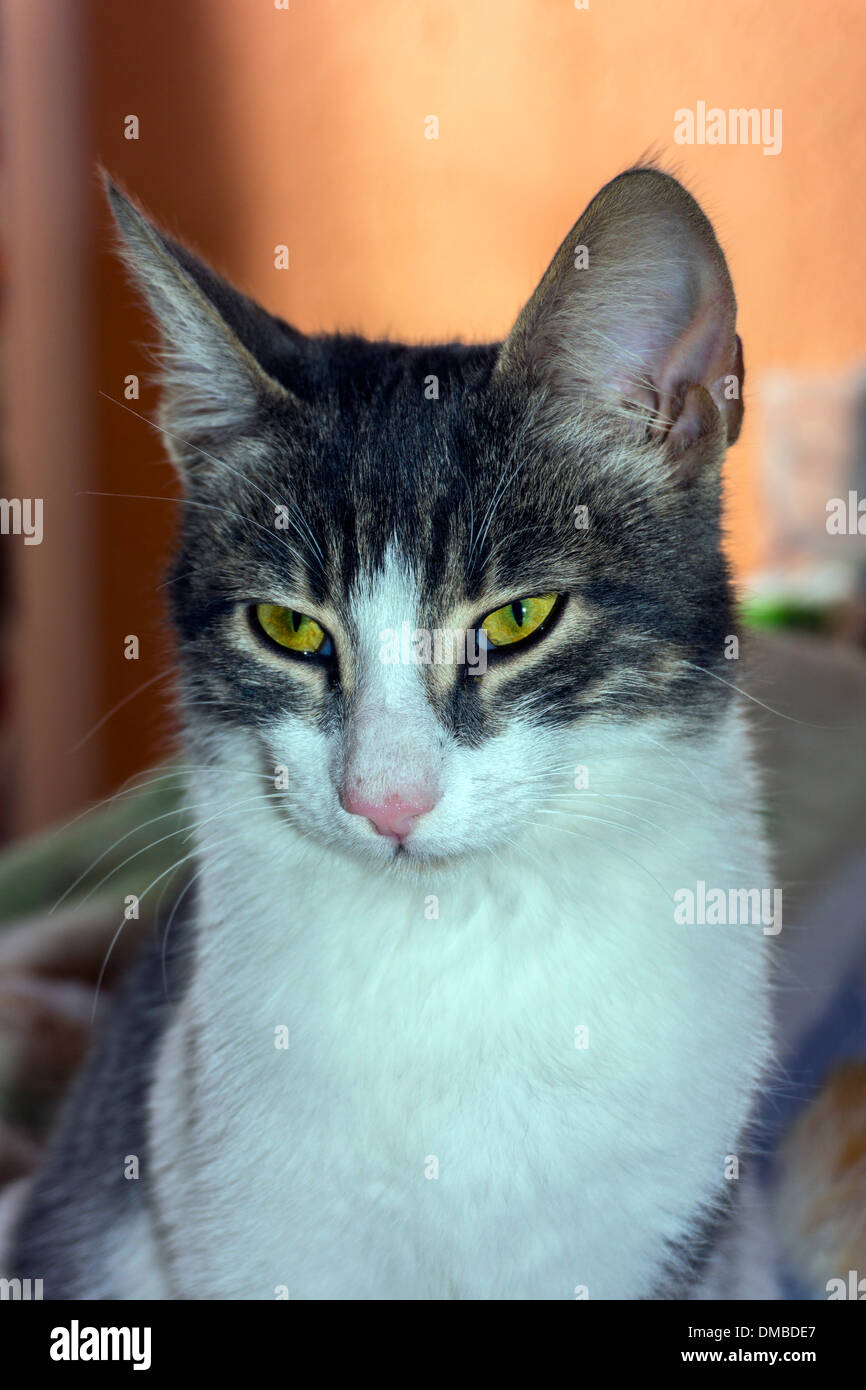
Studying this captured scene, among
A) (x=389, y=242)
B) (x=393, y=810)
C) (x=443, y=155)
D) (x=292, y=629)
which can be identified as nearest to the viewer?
(x=393, y=810)

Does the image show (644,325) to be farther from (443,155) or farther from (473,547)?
(443,155)

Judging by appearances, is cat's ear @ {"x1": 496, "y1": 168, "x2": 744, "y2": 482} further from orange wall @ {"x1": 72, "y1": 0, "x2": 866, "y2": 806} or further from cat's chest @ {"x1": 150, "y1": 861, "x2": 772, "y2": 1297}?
cat's chest @ {"x1": 150, "y1": 861, "x2": 772, "y2": 1297}

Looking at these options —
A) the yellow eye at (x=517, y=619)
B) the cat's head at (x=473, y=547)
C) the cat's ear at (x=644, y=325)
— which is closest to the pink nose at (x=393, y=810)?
the cat's head at (x=473, y=547)

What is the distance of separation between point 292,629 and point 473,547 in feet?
0.46

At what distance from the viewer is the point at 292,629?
0.77 m

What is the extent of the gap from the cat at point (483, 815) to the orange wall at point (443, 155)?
12 cm

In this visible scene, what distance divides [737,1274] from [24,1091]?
0.80 metres

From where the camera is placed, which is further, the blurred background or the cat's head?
the blurred background

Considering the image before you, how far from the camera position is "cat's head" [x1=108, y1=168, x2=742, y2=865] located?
67cm

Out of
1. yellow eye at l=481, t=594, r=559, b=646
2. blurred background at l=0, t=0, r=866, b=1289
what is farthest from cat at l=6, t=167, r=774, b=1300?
blurred background at l=0, t=0, r=866, b=1289

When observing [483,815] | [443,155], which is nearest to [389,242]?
[443,155]

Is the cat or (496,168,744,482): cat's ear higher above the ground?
(496,168,744,482): cat's ear

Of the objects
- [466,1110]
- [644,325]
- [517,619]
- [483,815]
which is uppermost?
[644,325]

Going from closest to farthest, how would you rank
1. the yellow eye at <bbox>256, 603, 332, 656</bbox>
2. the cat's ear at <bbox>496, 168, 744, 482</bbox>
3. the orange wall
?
the cat's ear at <bbox>496, 168, 744, 482</bbox> < the yellow eye at <bbox>256, 603, 332, 656</bbox> < the orange wall
